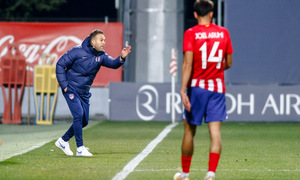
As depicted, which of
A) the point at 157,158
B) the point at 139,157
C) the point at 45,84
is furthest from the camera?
the point at 45,84

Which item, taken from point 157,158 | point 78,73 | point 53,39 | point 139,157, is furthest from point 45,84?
point 157,158

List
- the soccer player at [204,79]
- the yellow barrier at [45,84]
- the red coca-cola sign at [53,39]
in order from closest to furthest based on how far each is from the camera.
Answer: the soccer player at [204,79], the yellow barrier at [45,84], the red coca-cola sign at [53,39]

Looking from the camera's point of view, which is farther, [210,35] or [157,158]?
[157,158]

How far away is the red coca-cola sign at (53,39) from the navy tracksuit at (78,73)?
40.7 ft

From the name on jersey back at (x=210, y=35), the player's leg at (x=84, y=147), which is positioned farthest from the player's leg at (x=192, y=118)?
Result: the player's leg at (x=84, y=147)

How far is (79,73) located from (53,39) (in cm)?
1285

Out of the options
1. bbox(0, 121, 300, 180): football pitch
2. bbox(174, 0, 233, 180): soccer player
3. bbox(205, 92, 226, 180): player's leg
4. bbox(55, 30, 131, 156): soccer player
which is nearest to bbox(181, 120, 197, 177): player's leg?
bbox(174, 0, 233, 180): soccer player

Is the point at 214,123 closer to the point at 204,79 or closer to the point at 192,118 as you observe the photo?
the point at 192,118

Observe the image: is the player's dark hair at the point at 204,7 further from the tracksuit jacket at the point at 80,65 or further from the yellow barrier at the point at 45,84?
the yellow barrier at the point at 45,84

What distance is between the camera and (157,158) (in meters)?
12.4

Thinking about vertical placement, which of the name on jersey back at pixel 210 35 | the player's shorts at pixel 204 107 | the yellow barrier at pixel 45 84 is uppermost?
the name on jersey back at pixel 210 35

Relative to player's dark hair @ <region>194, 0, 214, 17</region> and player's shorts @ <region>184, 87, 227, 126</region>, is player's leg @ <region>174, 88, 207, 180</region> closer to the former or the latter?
player's shorts @ <region>184, 87, 227, 126</region>

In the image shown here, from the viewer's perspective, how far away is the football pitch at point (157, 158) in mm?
10297

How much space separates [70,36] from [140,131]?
6.91m
